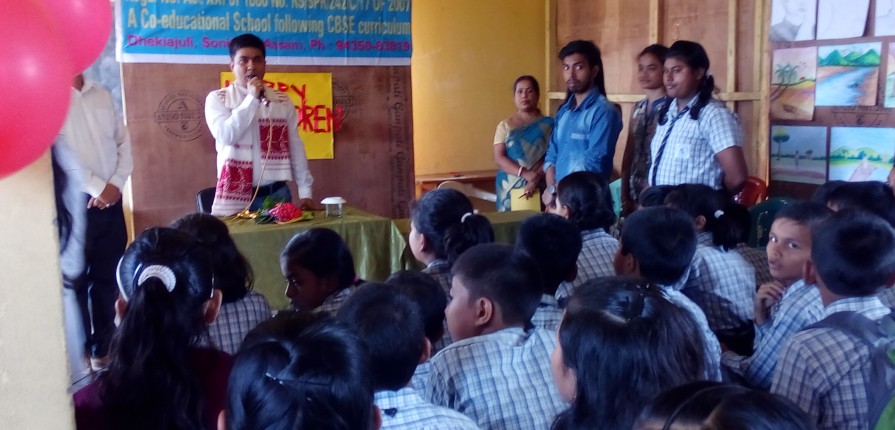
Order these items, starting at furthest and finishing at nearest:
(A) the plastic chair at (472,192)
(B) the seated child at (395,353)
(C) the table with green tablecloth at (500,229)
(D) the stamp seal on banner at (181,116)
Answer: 1. (A) the plastic chair at (472,192)
2. (D) the stamp seal on banner at (181,116)
3. (C) the table with green tablecloth at (500,229)
4. (B) the seated child at (395,353)

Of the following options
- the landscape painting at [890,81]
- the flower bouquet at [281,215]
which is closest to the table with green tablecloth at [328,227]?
the flower bouquet at [281,215]

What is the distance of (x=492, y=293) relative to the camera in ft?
6.23

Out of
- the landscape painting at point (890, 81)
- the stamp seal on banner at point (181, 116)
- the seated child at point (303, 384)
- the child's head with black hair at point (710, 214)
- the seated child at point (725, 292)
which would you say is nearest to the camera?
the seated child at point (303, 384)

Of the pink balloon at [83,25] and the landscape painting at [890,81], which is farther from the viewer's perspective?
the landscape painting at [890,81]

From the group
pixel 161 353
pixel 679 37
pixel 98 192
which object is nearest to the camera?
pixel 161 353

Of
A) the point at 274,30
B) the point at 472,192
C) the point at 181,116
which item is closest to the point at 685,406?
the point at 181,116

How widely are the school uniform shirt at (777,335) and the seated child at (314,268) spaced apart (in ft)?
3.34

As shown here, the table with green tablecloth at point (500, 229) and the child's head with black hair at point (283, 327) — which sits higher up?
the child's head with black hair at point (283, 327)

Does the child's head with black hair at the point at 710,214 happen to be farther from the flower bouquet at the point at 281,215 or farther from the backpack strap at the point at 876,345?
the flower bouquet at the point at 281,215

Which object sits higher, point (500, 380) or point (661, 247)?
point (661, 247)

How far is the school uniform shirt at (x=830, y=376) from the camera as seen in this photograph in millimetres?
1576

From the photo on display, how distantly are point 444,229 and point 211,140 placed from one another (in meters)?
2.59

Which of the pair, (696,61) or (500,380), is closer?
(500,380)

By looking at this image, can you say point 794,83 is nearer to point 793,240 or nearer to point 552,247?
point 793,240
